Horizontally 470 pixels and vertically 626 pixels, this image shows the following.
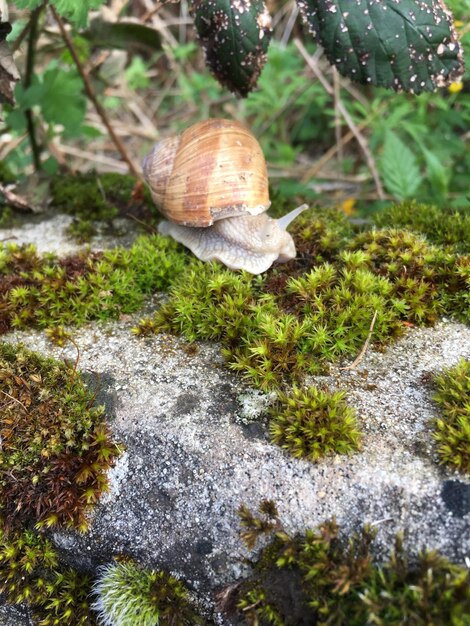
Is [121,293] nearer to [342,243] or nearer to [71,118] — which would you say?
[342,243]

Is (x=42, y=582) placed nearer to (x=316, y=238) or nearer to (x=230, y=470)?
(x=230, y=470)

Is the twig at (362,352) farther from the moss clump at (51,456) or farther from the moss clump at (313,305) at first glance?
the moss clump at (51,456)

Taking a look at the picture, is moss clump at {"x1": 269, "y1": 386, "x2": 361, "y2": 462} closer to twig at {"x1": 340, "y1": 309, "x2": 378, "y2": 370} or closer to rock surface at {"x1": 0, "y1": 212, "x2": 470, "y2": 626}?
rock surface at {"x1": 0, "y1": 212, "x2": 470, "y2": 626}

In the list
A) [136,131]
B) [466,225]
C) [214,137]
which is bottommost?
[136,131]

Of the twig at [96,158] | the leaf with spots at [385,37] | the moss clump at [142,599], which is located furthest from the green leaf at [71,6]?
the twig at [96,158]

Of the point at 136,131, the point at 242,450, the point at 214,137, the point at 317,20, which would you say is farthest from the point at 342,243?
the point at 136,131
